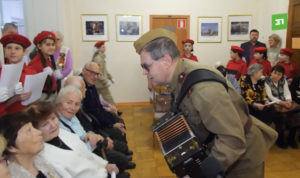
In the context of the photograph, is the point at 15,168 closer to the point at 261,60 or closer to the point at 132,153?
the point at 132,153

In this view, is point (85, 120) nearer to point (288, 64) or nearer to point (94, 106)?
point (94, 106)

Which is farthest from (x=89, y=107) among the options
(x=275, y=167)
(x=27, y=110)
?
(x=275, y=167)

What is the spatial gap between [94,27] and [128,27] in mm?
764

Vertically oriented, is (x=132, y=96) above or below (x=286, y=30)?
below

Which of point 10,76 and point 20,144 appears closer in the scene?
point 20,144

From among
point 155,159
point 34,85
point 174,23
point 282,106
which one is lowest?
point 155,159

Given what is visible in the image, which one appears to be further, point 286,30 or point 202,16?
point 202,16

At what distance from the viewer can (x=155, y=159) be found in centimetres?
339

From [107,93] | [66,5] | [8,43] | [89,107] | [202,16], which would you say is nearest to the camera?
[8,43]

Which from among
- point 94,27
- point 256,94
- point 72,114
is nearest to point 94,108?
point 72,114

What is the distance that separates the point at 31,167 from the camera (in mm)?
1415

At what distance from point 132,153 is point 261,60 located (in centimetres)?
308

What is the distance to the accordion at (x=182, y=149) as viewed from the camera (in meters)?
1.10

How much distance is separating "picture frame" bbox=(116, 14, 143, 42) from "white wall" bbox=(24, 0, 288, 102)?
93 millimetres
